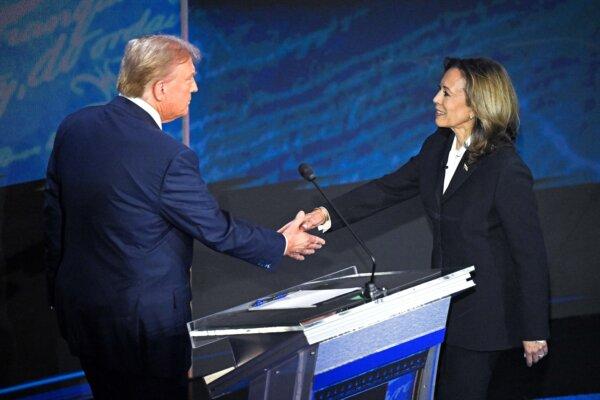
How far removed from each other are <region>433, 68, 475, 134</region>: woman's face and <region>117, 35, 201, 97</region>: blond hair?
3.00ft

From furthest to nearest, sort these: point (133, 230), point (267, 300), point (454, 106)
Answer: point (454, 106) → point (133, 230) → point (267, 300)

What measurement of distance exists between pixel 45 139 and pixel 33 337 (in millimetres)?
861

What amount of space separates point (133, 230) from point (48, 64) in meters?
1.46

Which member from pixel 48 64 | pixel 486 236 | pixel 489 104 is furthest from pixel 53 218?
pixel 489 104

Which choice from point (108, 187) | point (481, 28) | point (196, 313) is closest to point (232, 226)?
point (108, 187)

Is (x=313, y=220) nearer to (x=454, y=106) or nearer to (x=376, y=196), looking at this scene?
(x=376, y=196)

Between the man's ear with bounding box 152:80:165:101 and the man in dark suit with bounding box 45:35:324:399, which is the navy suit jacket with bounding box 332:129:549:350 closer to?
the man in dark suit with bounding box 45:35:324:399

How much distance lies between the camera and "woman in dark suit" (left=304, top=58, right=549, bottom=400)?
8.05ft

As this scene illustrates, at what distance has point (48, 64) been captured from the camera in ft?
11.1

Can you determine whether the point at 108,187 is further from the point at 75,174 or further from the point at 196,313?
the point at 196,313

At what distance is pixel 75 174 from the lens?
2.27 metres

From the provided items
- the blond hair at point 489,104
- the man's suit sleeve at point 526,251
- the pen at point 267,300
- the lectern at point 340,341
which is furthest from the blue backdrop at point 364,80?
the lectern at point 340,341

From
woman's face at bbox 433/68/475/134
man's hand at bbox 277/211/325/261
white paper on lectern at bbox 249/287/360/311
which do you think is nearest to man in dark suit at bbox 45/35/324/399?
man's hand at bbox 277/211/325/261

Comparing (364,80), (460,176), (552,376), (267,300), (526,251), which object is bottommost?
(552,376)
